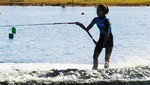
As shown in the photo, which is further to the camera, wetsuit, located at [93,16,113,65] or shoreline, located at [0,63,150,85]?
wetsuit, located at [93,16,113,65]

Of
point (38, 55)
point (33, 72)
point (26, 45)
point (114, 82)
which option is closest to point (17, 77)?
point (33, 72)

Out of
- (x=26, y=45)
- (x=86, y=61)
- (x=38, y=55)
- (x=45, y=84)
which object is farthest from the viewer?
(x=26, y=45)

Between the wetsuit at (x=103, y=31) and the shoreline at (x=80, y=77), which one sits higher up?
the wetsuit at (x=103, y=31)

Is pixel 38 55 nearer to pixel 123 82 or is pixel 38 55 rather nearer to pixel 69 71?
pixel 69 71

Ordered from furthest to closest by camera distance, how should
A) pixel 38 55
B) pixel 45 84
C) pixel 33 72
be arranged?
pixel 38 55
pixel 33 72
pixel 45 84

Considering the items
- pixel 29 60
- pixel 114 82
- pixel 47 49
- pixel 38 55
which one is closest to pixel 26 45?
pixel 47 49

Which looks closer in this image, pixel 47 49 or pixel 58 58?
pixel 58 58

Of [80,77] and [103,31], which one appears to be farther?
[103,31]

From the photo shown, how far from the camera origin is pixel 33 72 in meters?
11.9

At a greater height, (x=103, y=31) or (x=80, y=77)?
(x=103, y=31)

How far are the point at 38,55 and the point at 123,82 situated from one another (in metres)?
10.8

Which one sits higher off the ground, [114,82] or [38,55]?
[114,82]

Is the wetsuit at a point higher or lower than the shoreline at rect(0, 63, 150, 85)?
higher

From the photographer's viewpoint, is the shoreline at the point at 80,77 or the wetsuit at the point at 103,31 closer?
the shoreline at the point at 80,77
